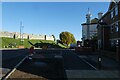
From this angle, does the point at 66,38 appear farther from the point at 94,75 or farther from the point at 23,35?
the point at 94,75

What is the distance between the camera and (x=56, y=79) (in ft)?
45.8

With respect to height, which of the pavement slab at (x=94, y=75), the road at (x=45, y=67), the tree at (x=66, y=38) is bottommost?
the pavement slab at (x=94, y=75)

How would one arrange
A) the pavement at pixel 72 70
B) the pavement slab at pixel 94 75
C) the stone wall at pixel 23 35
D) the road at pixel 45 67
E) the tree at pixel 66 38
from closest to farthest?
the pavement slab at pixel 94 75, the pavement at pixel 72 70, the road at pixel 45 67, the stone wall at pixel 23 35, the tree at pixel 66 38

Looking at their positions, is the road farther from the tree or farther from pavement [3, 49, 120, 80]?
the tree

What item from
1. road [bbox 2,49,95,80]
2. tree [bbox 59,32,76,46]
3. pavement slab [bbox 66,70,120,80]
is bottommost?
pavement slab [bbox 66,70,120,80]

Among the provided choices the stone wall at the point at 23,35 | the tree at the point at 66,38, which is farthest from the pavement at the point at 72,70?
the tree at the point at 66,38

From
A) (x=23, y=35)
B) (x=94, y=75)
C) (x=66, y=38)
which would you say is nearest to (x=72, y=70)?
(x=94, y=75)

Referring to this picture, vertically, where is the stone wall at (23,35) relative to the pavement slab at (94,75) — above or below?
above

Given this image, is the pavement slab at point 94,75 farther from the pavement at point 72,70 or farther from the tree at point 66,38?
the tree at point 66,38

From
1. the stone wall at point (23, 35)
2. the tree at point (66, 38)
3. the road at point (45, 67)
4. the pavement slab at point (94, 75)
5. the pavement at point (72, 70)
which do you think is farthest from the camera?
the tree at point (66, 38)

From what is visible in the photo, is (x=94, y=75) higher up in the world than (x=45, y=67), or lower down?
lower down

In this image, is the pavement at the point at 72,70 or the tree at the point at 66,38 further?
the tree at the point at 66,38

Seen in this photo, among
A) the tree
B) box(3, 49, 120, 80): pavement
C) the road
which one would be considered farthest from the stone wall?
box(3, 49, 120, 80): pavement

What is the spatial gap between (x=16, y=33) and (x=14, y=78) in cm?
8782
